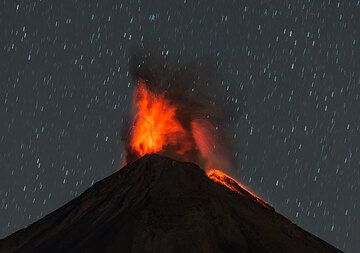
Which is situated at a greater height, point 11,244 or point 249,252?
point 249,252

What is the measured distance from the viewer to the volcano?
84062 mm

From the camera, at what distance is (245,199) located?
108m

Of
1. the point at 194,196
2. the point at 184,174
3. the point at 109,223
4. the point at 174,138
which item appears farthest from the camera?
the point at 174,138

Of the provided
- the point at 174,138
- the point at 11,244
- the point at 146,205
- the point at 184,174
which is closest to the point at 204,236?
the point at 146,205

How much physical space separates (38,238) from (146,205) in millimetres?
16704

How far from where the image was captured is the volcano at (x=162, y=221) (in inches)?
3310

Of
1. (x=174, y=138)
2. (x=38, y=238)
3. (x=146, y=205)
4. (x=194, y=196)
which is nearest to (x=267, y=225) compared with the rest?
(x=194, y=196)

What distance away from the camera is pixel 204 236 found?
84.6m

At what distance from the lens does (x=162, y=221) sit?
3484 inches

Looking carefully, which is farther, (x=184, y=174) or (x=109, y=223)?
(x=184, y=174)

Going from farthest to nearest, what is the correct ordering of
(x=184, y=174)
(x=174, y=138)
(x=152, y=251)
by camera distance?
1. (x=174, y=138)
2. (x=184, y=174)
3. (x=152, y=251)

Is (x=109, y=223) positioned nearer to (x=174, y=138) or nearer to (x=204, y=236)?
(x=204, y=236)

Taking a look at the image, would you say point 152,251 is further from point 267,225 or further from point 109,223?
point 267,225

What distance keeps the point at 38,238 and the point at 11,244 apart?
564 cm
